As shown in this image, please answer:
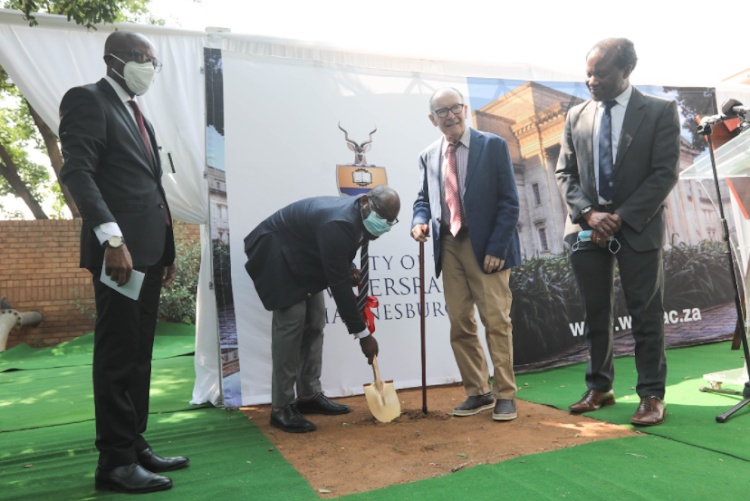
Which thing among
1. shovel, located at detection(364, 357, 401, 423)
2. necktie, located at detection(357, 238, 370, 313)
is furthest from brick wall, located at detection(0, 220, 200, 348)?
shovel, located at detection(364, 357, 401, 423)

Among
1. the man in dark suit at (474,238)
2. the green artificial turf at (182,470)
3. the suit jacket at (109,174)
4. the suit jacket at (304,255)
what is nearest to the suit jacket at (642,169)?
the man in dark suit at (474,238)

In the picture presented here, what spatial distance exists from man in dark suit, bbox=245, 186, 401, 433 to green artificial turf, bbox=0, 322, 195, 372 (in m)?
4.15

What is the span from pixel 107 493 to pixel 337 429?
1.27m

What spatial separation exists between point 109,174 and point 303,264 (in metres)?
1.23

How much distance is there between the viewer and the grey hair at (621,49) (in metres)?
2.87

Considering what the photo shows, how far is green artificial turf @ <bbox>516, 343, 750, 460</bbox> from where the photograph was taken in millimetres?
2564

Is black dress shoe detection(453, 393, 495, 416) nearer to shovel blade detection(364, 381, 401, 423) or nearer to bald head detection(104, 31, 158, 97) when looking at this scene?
shovel blade detection(364, 381, 401, 423)

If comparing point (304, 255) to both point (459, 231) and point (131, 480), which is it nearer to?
point (459, 231)

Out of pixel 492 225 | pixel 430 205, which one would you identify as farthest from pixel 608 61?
pixel 430 205

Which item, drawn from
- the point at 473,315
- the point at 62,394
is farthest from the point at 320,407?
the point at 62,394

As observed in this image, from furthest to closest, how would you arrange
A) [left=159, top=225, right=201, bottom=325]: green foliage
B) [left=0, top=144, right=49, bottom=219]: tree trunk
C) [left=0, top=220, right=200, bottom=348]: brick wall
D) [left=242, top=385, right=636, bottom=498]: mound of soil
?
[left=0, top=144, right=49, bottom=219]: tree trunk, [left=159, top=225, right=201, bottom=325]: green foliage, [left=0, top=220, right=200, bottom=348]: brick wall, [left=242, top=385, right=636, bottom=498]: mound of soil

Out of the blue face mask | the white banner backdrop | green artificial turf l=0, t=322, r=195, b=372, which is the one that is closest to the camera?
the blue face mask

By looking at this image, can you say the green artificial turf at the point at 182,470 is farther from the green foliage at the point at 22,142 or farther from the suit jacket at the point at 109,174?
the green foliage at the point at 22,142

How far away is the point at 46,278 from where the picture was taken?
28.9ft
